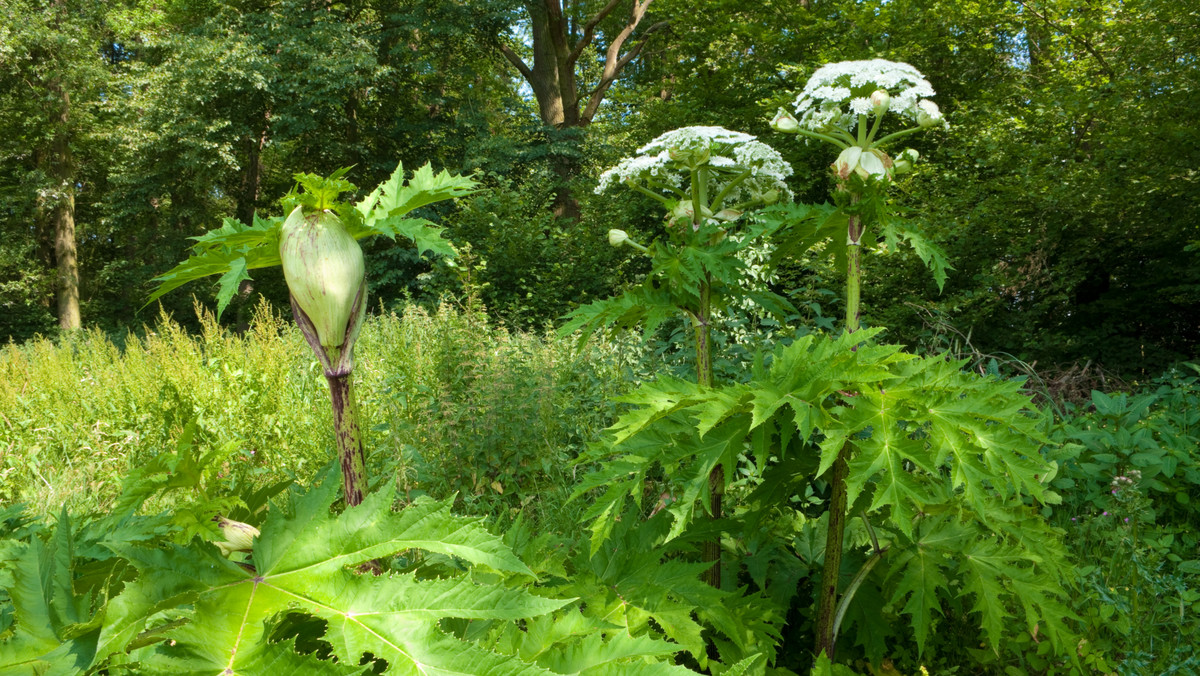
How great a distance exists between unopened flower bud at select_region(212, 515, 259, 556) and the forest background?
4210 millimetres

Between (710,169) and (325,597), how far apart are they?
63.8 inches

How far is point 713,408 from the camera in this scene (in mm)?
1289

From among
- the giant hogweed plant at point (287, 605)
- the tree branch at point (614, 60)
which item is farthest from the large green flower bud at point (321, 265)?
the tree branch at point (614, 60)

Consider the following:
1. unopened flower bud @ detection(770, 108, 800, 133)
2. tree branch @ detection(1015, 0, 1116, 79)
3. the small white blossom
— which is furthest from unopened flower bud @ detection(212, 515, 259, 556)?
tree branch @ detection(1015, 0, 1116, 79)

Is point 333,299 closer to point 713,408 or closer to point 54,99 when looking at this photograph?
point 713,408

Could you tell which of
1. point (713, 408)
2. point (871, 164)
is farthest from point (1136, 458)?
point (713, 408)

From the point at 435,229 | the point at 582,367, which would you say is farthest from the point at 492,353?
the point at 435,229

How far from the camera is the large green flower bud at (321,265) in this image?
32.8 inches

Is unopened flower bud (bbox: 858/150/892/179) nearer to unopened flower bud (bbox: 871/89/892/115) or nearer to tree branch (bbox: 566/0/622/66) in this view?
unopened flower bud (bbox: 871/89/892/115)

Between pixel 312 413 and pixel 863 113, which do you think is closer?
pixel 863 113

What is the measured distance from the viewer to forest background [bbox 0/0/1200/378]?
265 inches

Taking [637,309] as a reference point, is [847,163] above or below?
above

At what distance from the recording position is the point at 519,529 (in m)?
1.49

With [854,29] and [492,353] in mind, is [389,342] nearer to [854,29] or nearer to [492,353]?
[492,353]
